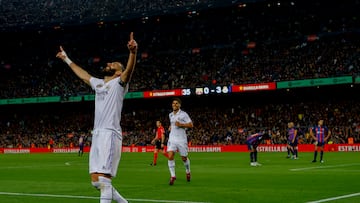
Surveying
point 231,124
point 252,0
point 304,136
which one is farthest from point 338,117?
point 252,0

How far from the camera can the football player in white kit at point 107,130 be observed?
7723 mm

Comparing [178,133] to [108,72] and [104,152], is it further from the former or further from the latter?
[104,152]

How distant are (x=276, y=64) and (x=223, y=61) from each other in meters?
7.13

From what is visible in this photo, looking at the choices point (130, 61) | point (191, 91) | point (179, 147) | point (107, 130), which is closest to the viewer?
point (130, 61)

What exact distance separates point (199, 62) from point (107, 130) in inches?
2206

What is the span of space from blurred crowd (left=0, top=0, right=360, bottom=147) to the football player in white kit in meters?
41.0

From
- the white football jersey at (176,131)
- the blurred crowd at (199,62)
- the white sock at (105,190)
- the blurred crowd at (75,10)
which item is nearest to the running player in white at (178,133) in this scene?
the white football jersey at (176,131)

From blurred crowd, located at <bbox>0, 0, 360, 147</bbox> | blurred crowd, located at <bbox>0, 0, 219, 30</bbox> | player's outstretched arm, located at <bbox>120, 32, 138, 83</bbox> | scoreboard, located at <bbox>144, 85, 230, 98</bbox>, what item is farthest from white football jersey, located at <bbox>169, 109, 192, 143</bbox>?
blurred crowd, located at <bbox>0, 0, 219, 30</bbox>

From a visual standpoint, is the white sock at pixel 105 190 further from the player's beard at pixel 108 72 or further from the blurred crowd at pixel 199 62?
the blurred crowd at pixel 199 62

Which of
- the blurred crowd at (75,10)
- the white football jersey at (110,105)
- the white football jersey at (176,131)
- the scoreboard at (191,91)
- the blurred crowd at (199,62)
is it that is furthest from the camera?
the blurred crowd at (75,10)

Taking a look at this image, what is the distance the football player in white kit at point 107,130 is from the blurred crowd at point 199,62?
1613 inches

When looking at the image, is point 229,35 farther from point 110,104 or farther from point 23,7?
point 110,104

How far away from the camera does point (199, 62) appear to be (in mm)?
63562

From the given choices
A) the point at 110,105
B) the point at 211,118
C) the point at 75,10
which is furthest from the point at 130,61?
the point at 75,10
